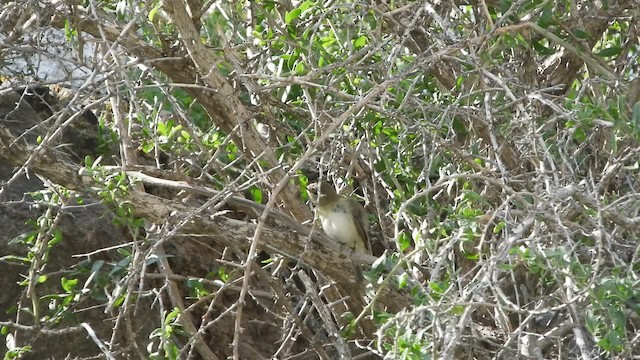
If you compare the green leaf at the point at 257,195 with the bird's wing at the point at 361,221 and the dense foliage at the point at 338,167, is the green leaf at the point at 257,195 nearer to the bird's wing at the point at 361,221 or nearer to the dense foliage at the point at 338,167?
the dense foliage at the point at 338,167

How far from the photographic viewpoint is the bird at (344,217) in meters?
5.80

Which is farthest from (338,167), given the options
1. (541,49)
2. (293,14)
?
(541,49)

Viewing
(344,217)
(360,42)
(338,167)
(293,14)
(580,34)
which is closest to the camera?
(293,14)

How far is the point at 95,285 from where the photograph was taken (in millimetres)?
4672

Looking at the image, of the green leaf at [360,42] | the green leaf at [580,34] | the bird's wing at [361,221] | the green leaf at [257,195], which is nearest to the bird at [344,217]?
the bird's wing at [361,221]

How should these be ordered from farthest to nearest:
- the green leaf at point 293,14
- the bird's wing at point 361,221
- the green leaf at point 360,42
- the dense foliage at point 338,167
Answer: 1. the bird's wing at point 361,221
2. the green leaf at point 360,42
3. the green leaf at point 293,14
4. the dense foliage at point 338,167

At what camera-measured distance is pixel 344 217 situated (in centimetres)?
591

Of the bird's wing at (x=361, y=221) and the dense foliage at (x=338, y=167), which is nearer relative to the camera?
the dense foliage at (x=338, y=167)

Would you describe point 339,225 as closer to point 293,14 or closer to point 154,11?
point 293,14

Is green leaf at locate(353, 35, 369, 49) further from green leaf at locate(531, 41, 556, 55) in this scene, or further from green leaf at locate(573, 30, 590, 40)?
green leaf at locate(573, 30, 590, 40)

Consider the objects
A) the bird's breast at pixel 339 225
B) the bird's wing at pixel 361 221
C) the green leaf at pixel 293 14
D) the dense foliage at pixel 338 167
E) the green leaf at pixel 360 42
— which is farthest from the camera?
the bird's wing at pixel 361 221

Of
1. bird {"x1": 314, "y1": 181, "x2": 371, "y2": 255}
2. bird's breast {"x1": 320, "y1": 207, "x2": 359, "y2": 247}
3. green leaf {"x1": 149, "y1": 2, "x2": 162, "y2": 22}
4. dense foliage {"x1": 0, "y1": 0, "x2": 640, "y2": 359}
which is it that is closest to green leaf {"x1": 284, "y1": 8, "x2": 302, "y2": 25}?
dense foliage {"x1": 0, "y1": 0, "x2": 640, "y2": 359}

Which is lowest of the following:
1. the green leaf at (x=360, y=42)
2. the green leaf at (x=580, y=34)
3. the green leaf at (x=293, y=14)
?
the green leaf at (x=580, y=34)

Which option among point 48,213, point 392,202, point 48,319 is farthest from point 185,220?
point 392,202
